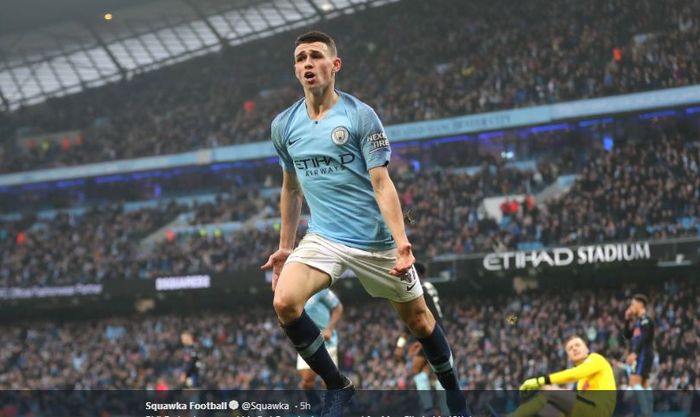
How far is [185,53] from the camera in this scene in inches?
1966

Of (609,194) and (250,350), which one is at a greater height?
(609,194)

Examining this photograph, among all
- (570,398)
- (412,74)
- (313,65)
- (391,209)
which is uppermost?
(412,74)

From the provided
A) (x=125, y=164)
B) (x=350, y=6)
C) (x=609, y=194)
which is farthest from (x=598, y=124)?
(x=125, y=164)

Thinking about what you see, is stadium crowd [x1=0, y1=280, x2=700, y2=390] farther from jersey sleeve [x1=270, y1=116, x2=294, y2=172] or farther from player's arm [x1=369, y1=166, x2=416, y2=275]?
player's arm [x1=369, y1=166, x2=416, y2=275]

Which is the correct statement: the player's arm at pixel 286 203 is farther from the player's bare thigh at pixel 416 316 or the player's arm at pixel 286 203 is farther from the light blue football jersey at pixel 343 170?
the player's bare thigh at pixel 416 316

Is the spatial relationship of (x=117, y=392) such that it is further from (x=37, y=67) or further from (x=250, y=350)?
(x=37, y=67)

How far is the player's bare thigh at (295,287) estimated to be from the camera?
6.67 m

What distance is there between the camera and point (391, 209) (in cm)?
673

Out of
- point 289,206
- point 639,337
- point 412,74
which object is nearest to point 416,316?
point 289,206

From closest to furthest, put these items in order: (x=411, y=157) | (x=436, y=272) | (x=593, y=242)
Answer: (x=593, y=242), (x=436, y=272), (x=411, y=157)

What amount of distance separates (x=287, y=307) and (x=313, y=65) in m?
1.71

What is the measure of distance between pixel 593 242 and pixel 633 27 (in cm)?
1067

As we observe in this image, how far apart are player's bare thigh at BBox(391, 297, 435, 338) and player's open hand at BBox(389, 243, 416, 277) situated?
565 millimetres

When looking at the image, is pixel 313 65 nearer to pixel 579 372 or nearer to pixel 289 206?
pixel 289 206
